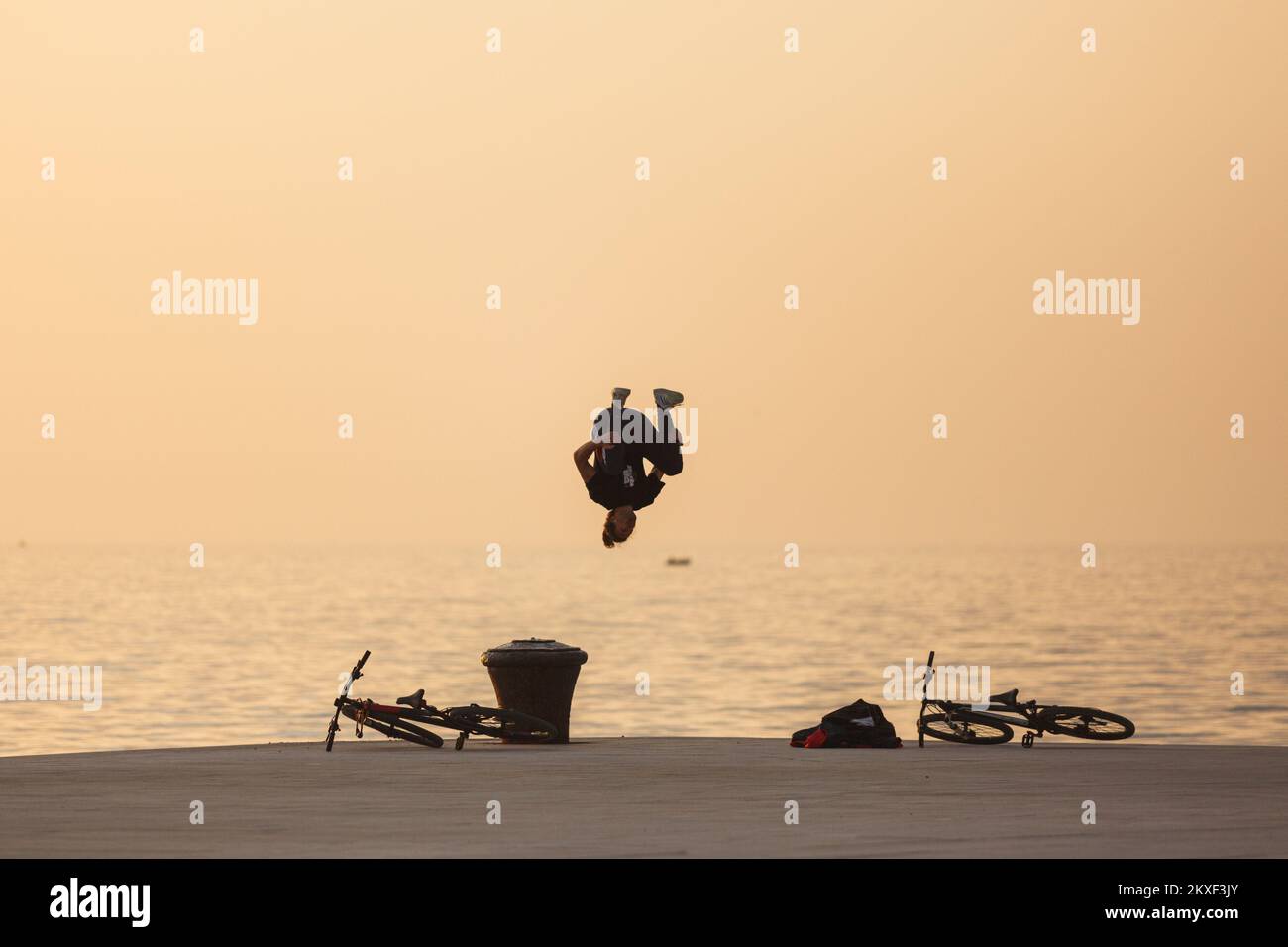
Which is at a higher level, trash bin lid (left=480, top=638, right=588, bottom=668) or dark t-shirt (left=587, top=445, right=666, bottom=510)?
dark t-shirt (left=587, top=445, right=666, bottom=510)

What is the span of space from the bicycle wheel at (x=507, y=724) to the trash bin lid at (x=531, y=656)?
56cm

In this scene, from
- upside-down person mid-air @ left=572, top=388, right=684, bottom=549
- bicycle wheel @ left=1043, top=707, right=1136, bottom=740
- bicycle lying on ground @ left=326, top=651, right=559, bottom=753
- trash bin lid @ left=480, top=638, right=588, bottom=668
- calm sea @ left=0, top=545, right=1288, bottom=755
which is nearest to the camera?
upside-down person mid-air @ left=572, top=388, right=684, bottom=549

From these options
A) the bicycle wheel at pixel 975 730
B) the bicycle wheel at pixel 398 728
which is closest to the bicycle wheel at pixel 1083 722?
the bicycle wheel at pixel 975 730

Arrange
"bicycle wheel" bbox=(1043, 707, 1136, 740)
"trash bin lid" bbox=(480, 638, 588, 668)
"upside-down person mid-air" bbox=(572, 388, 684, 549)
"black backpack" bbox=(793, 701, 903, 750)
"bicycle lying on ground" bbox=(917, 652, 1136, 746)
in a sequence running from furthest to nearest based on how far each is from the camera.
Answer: "bicycle wheel" bbox=(1043, 707, 1136, 740) → "bicycle lying on ground" bbox=(917, 652, 1136, 746) → "trash bin lid" bbox=(480, 638, 588, 668) → "black backpack" bbox=(793, 701, 903, 750) → "upside-down person mid-air" bbox=(572, 388, 684, 549)

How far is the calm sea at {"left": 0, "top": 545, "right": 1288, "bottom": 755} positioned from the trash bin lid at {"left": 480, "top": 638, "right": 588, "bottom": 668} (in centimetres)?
2326

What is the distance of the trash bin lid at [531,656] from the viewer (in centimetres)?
2500

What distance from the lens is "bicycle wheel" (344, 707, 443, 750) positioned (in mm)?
24938

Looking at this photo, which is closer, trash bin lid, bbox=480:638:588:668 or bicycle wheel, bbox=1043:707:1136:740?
trash bin lid, bbox=480:638:588:668

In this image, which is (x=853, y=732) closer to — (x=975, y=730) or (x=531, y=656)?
(x=975, y=730)

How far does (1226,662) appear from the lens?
88.3 metres

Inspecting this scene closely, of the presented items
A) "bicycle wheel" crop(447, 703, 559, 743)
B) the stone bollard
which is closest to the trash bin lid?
the stone bollard

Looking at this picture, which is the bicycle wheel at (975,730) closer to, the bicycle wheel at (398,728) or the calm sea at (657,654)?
the bicycle wheel at (398,728)

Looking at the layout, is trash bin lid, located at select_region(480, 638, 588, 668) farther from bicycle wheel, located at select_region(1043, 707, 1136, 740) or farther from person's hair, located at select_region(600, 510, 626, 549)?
bicycle wheel, located at select_region(1043, 707, 1136, 740)

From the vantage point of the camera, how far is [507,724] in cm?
2525
